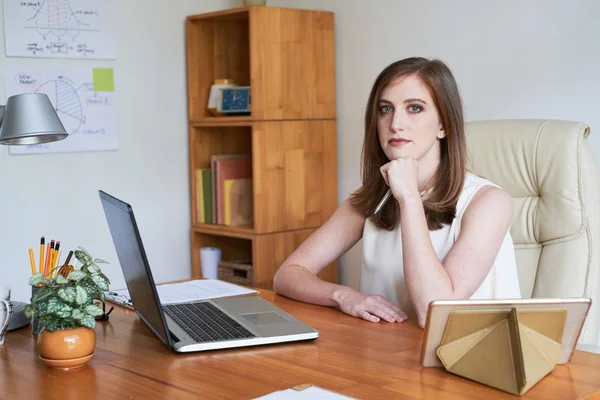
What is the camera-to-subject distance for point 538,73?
2.69 metres

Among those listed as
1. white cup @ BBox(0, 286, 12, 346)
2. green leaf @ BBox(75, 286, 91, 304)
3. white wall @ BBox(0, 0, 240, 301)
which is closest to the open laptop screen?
green leaf @ BBox(75, 286, 91, 304)

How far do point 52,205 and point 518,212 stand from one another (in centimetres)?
187

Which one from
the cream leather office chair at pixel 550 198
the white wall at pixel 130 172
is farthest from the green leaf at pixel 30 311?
the white wall at pixel 130 172

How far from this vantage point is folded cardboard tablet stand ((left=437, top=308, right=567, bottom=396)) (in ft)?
3.85

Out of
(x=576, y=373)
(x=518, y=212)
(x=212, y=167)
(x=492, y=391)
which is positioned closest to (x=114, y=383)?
(x=492, y=391)

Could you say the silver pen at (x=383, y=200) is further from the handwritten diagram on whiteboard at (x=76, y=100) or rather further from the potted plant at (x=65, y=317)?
the handwritten diagram on whiteboard at (x=76, y=100)

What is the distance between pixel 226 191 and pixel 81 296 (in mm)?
2080

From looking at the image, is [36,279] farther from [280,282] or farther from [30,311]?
[280,282]

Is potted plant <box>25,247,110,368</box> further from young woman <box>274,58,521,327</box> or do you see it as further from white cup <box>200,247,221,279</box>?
white cup <box>200,247,221,279</box>

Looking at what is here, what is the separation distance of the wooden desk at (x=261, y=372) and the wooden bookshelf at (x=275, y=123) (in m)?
1.73

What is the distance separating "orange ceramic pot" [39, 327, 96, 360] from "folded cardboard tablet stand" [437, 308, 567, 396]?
1.90 ft

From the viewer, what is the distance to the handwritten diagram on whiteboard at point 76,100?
3.04m

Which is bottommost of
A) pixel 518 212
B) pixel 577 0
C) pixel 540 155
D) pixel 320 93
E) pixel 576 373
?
pixel 576 373

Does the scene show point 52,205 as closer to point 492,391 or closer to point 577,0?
point 577,0
